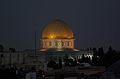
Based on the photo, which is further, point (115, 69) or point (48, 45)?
point (48, 45)

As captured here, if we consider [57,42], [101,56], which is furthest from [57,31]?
[101,56]

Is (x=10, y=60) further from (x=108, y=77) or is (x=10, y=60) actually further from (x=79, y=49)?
(x=108, y=77)

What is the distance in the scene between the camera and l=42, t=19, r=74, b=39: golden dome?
236 ft

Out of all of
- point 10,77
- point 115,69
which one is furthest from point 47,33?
point 115,69

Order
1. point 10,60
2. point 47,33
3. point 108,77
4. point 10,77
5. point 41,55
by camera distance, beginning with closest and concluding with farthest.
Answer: point 108,77
point 10,77
point 10,60
point 41,55
point 47,33

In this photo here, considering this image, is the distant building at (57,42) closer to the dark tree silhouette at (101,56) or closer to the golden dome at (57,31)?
the golden dome at (57,31)

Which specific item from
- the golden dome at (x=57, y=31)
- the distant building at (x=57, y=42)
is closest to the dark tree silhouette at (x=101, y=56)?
the distant building at (x=57, y=42)

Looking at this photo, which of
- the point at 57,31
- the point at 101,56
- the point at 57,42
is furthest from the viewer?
the point at 57,31

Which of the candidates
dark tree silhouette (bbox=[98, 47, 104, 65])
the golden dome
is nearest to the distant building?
the golden dome

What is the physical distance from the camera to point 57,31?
7275 centimetres

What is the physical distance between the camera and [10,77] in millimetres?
30266

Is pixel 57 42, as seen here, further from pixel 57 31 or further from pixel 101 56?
pixel 101 56

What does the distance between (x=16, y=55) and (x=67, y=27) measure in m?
16.4

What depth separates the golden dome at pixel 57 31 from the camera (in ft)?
236
